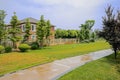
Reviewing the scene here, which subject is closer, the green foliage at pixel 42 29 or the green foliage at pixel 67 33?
the green foliage at pixel 42 29

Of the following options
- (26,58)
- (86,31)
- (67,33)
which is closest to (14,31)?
(26,58)

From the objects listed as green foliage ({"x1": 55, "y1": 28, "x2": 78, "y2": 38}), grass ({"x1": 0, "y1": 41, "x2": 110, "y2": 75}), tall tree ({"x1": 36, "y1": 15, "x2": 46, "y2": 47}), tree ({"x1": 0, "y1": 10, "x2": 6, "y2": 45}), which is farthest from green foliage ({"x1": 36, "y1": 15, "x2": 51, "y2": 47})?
green foliage ({"x1": 55, "y1": 28, "x2": 78, "y2": 38})

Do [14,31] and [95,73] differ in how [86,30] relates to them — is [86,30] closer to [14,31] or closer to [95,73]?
[14,31]

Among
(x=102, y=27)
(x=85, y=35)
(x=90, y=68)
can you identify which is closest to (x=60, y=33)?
(x=85, y=35)

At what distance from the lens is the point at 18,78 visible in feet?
35.5

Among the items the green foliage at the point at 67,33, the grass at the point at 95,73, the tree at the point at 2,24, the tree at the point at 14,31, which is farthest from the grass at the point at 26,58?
the green foliage at the point at 67,33

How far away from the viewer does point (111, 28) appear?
59.9ft

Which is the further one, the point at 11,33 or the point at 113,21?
the point at 11,33

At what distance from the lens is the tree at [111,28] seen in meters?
17.9

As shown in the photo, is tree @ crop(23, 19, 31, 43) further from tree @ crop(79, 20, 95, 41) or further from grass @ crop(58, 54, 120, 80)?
tree @ crop(79, 20, 95, 41)

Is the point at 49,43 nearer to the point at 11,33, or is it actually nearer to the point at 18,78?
the point at 11,33

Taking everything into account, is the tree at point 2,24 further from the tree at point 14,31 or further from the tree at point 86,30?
the tree at point 86,30

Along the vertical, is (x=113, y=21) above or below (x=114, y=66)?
above

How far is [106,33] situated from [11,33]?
19599 mm
